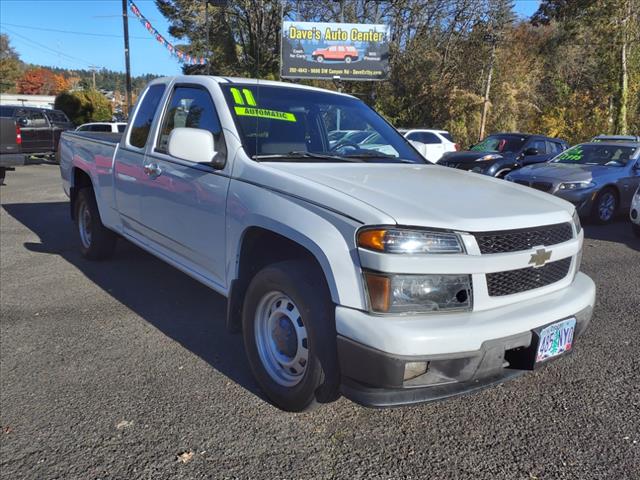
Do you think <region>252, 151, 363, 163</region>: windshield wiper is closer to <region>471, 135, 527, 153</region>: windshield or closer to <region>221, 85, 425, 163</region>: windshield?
<region>221, 85, 425, 163</region>: windshield

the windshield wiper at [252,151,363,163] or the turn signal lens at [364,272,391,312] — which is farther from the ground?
the windshield wiper at [252,151,363,163]

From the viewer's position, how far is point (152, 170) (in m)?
4.09

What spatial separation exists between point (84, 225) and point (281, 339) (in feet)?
13.4

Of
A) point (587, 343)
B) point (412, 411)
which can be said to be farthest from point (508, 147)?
point (412, 411)

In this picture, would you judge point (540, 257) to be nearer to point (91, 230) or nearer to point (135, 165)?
point (135, 165)

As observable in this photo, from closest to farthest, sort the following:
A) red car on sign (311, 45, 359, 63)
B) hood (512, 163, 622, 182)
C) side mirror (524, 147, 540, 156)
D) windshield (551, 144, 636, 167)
→ 1. hood (512, 163, 622, 182)
2. windshield (551, 144, 636, 167)
3. side mirror (524, 147, 540, 156)
4. red car on sign (311, 45, 359, 63)

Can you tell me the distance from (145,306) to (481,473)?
3.25m

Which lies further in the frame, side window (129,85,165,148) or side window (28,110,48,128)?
side window (28,110,48,128)

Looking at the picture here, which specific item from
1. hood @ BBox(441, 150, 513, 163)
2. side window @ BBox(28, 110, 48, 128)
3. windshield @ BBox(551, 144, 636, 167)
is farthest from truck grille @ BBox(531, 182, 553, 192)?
side window @ BBox(28, 110, 48, 128)

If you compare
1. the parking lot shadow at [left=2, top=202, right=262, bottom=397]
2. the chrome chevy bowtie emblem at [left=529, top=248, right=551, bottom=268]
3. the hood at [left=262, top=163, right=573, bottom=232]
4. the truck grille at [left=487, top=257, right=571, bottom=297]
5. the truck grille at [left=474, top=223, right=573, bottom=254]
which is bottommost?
the parking lot shadow at [left=2, top=202, right=262, bottom=397]

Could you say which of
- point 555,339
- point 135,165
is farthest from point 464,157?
point 555,339

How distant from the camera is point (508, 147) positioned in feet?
46.2

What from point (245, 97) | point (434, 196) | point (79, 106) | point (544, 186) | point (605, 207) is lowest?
point (605, 207)

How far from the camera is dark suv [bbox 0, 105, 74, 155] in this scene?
57.8 feet
